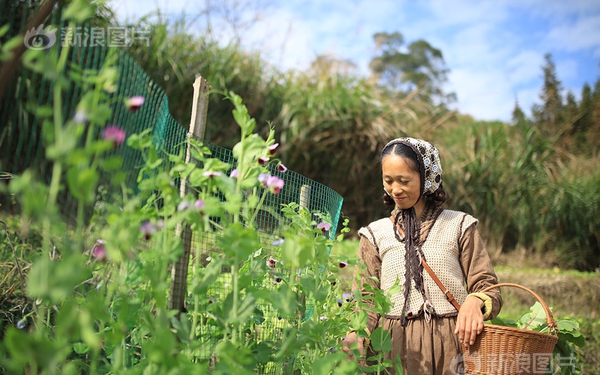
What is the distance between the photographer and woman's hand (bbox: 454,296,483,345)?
1669 millimetres

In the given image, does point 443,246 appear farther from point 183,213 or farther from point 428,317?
point 183,213

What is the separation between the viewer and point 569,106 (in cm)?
2033

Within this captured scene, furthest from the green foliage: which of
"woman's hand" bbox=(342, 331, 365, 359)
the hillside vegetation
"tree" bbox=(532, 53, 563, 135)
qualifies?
"tree" bbox=(532, 53, 563, 135)

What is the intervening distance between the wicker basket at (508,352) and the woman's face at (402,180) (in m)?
0.58

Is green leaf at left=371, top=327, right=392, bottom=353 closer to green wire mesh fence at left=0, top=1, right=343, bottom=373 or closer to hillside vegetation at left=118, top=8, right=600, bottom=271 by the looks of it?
green wire mesh fence at left=0, top=1, right=343, bottom=373

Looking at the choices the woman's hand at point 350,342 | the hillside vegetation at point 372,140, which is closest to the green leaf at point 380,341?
the woman's hand at point 350,342

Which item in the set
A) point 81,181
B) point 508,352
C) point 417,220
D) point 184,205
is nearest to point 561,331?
point 508,352

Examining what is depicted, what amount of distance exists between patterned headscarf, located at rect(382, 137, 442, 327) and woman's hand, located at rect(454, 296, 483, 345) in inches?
6.8

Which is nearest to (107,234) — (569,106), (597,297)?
(597,297)

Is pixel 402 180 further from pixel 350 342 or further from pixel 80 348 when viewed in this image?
pixel 80 348

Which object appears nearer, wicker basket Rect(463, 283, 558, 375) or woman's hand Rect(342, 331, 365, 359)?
wicker basket Rect(463, 283, 558, 375)

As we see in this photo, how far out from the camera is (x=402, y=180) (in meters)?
1.98

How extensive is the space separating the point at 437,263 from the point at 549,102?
68.3ft

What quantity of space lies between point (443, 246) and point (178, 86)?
4.25 meters
